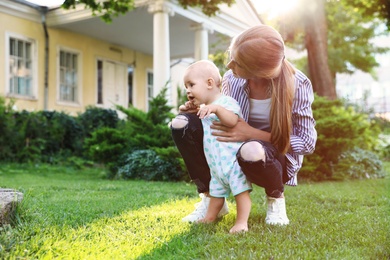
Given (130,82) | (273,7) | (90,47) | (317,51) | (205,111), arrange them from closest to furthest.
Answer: (205,111), (317,51), (273,7), (90,47), (130,82)

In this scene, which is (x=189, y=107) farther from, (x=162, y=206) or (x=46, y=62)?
(x=46, y=62)

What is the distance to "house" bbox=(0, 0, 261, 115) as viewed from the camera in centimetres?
1329

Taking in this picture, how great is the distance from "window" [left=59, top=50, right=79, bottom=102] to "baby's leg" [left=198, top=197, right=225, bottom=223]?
1251 centimetres

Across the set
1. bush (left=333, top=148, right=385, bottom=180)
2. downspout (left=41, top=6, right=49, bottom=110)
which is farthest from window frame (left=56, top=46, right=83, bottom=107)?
bush (left=333, top=148, right=385, bottom=180)

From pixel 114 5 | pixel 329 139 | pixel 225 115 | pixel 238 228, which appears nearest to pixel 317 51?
pixel 329 139

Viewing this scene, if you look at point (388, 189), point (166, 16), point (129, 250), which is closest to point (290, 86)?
point (129, 250)

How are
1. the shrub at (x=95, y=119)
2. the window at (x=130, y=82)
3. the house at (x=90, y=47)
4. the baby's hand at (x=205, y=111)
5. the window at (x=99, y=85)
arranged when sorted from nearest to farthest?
the baby's hand at (x=205, y=111) → the shrub at (x=95, y=119) → the house at (x=90, y=47) → the window at (x=99, y=85) → the window at (x=130, y=82)

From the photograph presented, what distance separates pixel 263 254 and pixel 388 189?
4035 mm

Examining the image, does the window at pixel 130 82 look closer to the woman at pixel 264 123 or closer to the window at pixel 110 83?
the window at pixel 110 83

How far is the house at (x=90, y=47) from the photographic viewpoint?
13.3m

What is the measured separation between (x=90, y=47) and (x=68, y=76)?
1.34 meters

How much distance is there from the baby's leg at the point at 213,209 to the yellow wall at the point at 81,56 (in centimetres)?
1115

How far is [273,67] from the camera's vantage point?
289 cm

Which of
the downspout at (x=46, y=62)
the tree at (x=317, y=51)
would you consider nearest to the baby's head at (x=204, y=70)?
the tree at (x=317, y=51)
